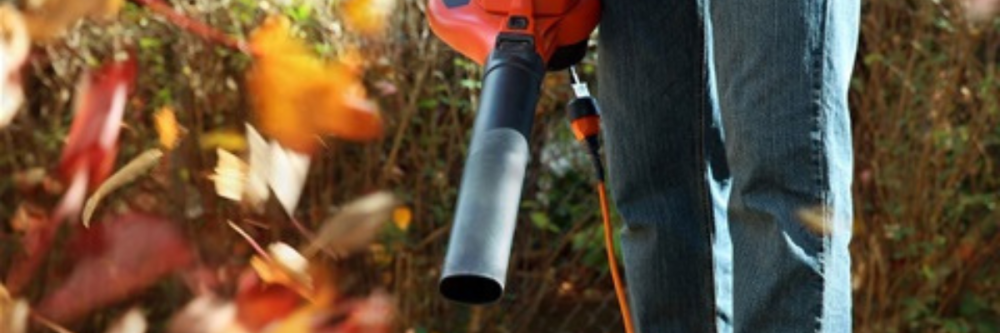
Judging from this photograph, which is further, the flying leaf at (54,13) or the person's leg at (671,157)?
the person's leg at (671,157)

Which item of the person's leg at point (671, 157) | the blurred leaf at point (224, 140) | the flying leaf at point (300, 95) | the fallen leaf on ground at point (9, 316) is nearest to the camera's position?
the fallen leaf on ground at point (9, 316)

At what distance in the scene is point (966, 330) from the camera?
3.67 meters

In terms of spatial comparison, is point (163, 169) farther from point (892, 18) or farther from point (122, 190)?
point (892, 18)

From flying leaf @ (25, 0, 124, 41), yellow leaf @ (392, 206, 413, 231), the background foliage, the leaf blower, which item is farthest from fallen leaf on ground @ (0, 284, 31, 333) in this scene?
yellow leaf @ (392, 206, 413, 231)

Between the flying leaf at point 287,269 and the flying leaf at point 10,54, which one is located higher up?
the flying leaf at point 10,54

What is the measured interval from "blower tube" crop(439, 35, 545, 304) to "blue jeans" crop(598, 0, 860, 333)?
239 mm

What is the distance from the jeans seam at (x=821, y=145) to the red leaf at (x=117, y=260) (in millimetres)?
1039

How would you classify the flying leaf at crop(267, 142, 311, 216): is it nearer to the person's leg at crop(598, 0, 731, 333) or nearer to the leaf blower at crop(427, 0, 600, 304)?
the leaf blower at crop(427, 0, 600, 304)

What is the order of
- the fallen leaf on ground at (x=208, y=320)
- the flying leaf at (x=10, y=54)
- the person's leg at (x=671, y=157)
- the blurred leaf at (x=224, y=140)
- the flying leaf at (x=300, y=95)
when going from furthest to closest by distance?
the blurred leaf at (x=224, y=140), the flying leaf at (x=300, y=95), the person's leg at (x=671, y=157), the fallen leaf on ground at (x=208, y=320), the flying leaf at (x=10, y=54)

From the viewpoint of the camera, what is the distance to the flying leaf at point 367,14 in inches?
→ 132

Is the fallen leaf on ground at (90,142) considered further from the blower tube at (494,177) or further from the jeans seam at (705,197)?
the jeans seam at (705,197)

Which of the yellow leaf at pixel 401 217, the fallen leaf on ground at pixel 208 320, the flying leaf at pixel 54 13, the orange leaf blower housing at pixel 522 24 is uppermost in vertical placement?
the flying leaf at pixel 54 13

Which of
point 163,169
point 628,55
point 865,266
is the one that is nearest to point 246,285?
point 628,55

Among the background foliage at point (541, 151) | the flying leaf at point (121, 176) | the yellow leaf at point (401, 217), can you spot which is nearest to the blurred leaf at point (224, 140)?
the background foliage at point (541, 151)
